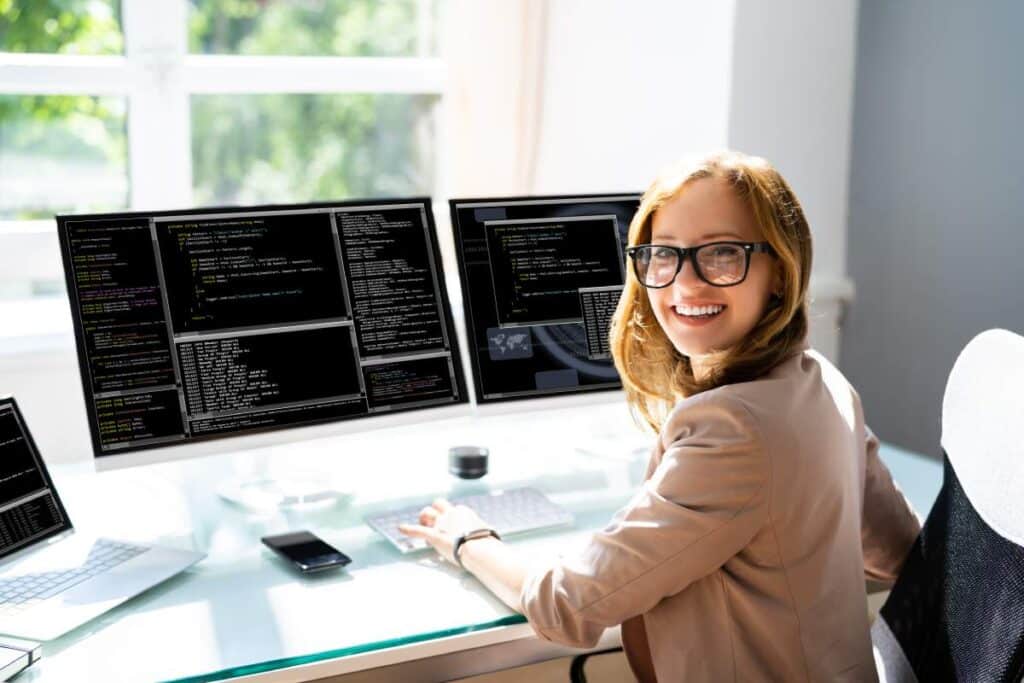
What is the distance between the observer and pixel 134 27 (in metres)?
2.69

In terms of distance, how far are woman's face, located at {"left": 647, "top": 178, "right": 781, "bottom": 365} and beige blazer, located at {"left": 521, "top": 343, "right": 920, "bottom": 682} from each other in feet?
0.27

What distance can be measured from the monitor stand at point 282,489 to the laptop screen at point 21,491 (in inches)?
12.2

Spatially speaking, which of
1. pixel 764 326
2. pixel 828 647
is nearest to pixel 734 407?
pixel 764 326

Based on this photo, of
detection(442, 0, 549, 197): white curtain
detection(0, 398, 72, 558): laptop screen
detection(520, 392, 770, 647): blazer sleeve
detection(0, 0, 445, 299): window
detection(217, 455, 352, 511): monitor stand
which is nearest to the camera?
detection(520, 392, 770, 647): blazer sleeve

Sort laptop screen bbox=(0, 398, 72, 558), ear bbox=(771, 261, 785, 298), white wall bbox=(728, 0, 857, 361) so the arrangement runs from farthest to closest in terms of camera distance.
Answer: white wall bbox=(728, 0, 857, 361)
laptop screen bbox=(0, 398, 72, 558)
ear bbox=(771, 261, 785, 298)

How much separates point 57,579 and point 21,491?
0.45 feet

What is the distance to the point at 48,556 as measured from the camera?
1553 mm

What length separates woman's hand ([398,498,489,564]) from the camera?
5.10 feet

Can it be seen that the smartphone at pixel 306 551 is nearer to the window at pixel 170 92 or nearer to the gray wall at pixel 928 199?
the window at pixel 170 92

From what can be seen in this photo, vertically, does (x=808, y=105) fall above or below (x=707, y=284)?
above

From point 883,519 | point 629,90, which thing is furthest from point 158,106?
point 883,519

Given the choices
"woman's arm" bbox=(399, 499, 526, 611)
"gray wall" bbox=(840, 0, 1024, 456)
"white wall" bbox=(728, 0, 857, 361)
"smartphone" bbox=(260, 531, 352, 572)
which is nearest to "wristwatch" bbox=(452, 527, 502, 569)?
"woman's arm" bbox=(399, 499, 526, 611)

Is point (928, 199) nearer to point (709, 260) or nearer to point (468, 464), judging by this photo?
point (468, 464)

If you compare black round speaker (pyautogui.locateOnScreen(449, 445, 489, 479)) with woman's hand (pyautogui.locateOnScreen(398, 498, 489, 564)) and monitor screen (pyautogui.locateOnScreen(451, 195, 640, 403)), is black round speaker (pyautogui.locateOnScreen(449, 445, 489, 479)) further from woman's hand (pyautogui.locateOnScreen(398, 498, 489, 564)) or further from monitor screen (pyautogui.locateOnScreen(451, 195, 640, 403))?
woman's hand (pyautogui.locateOnScreen(398, 498, 489, 564))
